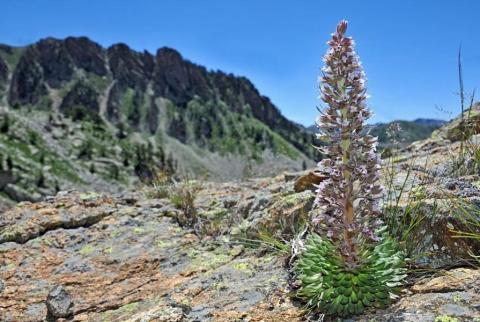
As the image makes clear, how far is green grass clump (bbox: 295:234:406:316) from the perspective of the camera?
482 cm

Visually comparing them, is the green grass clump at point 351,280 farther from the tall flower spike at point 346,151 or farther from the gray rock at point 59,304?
the gray rock at point 59,304

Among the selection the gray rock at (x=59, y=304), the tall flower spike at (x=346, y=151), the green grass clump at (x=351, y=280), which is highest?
the tall flower spike at (x=346, y=151)

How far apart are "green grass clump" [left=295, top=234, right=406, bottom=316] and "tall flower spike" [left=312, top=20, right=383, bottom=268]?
15cm

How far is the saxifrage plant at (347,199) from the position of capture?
4770 mm

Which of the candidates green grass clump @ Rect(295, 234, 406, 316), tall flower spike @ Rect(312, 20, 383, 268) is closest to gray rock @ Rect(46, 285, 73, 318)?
green grass clump @ Rect(295, 234, 406, 316)

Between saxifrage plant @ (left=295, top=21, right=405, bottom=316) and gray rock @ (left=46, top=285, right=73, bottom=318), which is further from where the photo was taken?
gray rock @ (left=46, top=285, right=73, bottom=318)

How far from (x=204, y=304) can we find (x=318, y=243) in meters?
1.63

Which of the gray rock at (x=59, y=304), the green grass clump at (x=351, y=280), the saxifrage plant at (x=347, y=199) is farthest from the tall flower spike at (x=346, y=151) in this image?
the gray rock at (x=59, y=304)

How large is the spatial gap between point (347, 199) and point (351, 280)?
0.85 meters

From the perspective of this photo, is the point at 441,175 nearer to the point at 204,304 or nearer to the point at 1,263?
the point at 204,304

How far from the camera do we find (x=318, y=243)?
5484mm

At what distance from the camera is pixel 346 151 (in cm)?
479

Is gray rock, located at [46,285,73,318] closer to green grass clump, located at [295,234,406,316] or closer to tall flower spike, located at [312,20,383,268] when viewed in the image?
green grass clump, located at [295,234,406,316]

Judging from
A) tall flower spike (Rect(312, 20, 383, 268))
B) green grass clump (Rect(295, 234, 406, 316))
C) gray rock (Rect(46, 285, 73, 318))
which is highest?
tall flower spike (Rect(312, 20, 383, 268))
